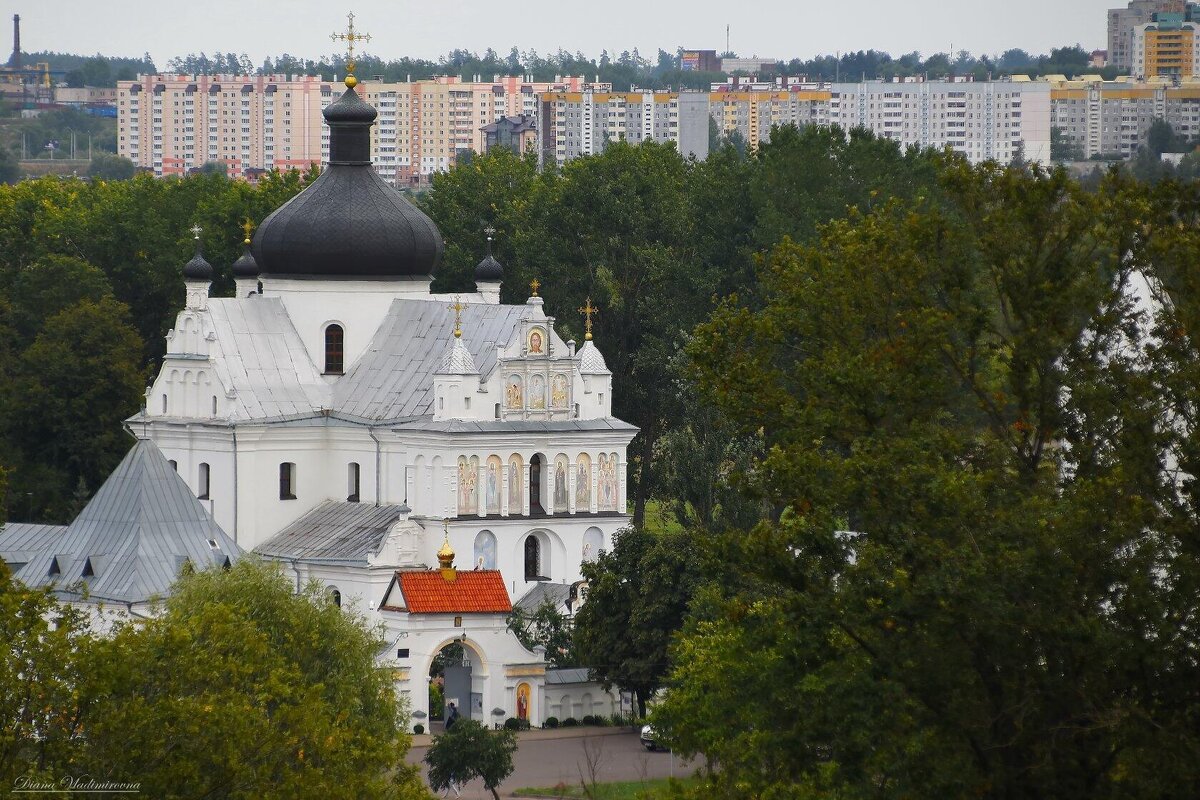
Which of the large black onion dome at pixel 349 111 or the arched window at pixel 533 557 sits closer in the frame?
the arched window at pixel 533 557

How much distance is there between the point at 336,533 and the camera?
220 ft

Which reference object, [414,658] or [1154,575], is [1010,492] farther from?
[414,658]

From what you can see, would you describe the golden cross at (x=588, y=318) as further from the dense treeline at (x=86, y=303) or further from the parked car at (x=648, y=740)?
the parked car at (x=648, y=740)

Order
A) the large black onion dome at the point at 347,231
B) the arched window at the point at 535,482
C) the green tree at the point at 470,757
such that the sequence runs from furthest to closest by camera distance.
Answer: the large black onion dome at the point at 347,231
the arched window at the point at 535,482
the green tree at the point at 470,757

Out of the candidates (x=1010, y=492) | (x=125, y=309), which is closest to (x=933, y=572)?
(x=1010, y=492)

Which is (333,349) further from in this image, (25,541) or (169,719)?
(169,719)

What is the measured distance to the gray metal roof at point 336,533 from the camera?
214ft

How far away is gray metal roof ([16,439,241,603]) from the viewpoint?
60.9m

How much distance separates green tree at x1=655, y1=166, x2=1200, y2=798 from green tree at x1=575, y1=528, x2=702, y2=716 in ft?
57.7

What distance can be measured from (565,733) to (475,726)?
773 cm

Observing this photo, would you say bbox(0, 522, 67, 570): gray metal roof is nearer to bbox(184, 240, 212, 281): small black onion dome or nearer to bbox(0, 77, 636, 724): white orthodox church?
bbox(0, 77, 636, 724): white orthodox church

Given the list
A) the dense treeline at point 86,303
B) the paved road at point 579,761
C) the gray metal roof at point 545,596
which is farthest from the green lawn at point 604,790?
the dense treeline at point 86,303

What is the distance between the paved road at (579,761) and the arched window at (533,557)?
784cm

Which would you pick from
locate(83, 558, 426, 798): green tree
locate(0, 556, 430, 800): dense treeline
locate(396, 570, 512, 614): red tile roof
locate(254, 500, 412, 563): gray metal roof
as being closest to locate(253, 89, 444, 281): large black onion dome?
locate(254, 500, 412, 563): gray metal roof
